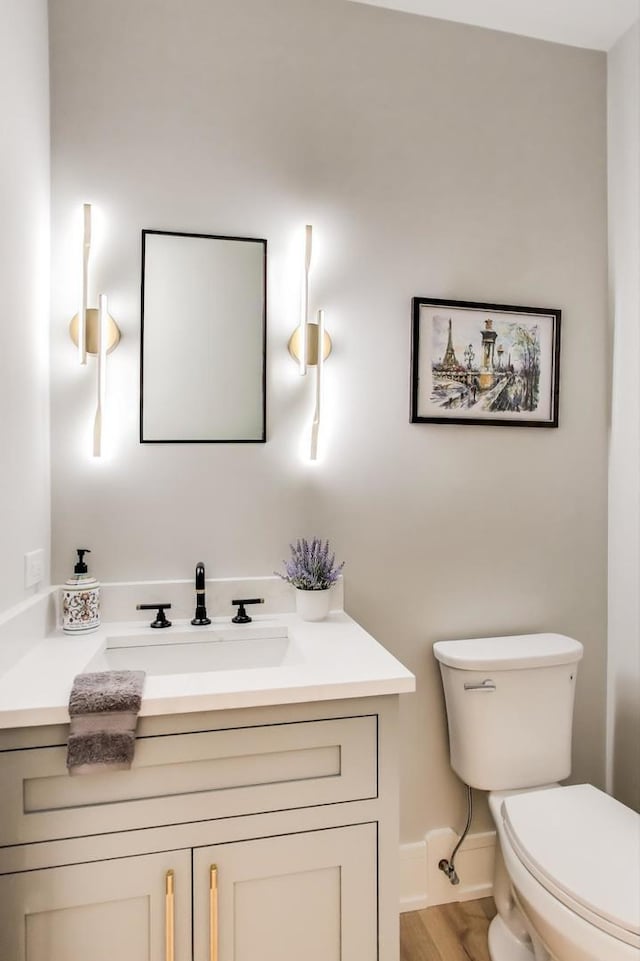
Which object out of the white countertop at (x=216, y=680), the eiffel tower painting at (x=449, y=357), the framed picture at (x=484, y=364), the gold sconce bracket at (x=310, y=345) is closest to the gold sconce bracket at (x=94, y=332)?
the gold sconce bracket at (x=310, y=345)

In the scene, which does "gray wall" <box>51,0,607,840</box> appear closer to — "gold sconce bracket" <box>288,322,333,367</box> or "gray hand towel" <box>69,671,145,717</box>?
"gold sconce bracket" <box>288,322,333,367</box>

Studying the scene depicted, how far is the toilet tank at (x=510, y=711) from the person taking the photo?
5.77 ft

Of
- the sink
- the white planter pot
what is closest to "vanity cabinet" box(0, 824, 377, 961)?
the sink

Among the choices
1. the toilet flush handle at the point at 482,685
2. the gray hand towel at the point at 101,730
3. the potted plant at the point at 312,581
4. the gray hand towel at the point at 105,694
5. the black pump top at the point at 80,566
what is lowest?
the toilet flush handle at the point at 482,685

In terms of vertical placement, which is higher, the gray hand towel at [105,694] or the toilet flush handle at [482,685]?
the gray hand towel at [105,694]

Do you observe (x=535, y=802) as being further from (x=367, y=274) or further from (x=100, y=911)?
(x=367, y=274)

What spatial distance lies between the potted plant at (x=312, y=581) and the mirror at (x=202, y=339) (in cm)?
38

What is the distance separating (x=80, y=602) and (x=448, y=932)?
4.76ft

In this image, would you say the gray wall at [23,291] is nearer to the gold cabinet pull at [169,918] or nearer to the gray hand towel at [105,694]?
the gray hand towel at [105,694]

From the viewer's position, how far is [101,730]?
3.68 feet

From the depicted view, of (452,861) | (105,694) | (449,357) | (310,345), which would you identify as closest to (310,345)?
(310,345)

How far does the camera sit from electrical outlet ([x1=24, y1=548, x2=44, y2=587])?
1471 millimetres

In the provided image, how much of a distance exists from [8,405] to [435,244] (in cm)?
134

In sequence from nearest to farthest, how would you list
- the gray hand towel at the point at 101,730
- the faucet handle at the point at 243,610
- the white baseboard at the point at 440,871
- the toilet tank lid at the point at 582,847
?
the gray hand towel at the point at 101,730
the toilet tank lid at the point at 582,847
the faucet handle at the point at 243,610
the white baseboard at the point at 440,871
